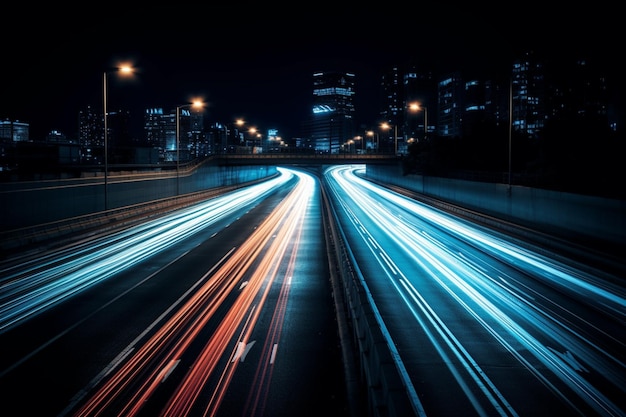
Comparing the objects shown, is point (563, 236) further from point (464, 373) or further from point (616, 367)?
point (464, 373)

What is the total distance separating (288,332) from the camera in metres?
12.2

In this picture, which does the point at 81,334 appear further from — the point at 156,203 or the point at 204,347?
the point at 156,203

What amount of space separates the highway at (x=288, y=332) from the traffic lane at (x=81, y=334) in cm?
5

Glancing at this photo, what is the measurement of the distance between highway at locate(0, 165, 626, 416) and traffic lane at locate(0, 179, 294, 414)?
Answer: 0.16ft

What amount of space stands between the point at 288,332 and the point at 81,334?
4879mm

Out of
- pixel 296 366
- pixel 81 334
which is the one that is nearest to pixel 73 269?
pixel 81 334

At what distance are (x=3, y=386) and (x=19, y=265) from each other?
13065 mm

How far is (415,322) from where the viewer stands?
43.5 ft

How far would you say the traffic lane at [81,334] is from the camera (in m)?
9.05

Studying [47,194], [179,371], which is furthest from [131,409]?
[47,194]

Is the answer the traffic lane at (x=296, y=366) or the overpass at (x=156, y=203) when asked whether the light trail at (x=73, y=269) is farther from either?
the traffic lane at (x=296, y=366)

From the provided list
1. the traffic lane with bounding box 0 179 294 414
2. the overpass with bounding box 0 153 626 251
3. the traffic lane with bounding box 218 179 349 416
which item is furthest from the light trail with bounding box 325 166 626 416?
the traffic lane with bounding box 0 179 294 414

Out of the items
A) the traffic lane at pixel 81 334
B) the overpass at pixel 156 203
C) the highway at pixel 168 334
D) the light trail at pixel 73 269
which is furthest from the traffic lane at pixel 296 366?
the overpass at pixel 156 203

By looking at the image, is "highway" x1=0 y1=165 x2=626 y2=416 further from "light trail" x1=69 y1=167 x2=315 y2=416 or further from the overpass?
the overpass
